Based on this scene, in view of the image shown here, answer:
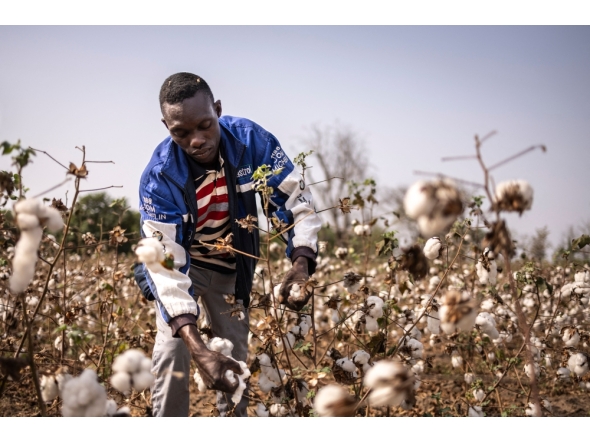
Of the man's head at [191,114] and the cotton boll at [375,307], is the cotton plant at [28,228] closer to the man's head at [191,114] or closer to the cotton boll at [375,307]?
the man's head at [191,114]

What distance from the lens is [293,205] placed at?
2.30 m

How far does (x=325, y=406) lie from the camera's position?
125 centimetres

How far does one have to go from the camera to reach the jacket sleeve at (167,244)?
6.38ft

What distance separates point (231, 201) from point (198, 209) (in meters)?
0.15

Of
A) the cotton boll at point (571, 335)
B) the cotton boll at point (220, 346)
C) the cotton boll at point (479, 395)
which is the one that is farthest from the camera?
the cotton boll at point (479, 395)

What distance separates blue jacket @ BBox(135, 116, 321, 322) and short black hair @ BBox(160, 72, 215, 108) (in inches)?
8.5

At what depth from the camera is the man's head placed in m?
2.13

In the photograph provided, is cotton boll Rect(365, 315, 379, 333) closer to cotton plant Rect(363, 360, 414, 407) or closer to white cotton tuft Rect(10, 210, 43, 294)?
cotton plant Rect(363, 360, 414, 407)

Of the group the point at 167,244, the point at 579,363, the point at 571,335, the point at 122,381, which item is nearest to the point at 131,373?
the point at 122,381

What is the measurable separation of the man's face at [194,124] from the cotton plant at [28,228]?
90 cm

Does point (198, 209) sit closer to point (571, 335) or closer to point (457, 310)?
point (457, 310)

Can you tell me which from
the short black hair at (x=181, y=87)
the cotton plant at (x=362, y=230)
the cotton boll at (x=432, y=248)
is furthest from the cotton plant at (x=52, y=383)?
the cotton plant at (x=362, y=230)
